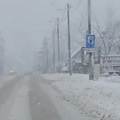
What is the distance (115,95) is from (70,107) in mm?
2332

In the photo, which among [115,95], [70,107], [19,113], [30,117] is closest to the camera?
[30,117]

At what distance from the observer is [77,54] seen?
250ft

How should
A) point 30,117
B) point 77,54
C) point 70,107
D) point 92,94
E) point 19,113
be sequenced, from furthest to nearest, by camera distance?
point 77,54 < point 92,94 < point 70,107 < point 19,113 < point 30,117

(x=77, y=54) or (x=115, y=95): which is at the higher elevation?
(x=77, y=54)

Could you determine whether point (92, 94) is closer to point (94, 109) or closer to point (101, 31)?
point (94, 109)

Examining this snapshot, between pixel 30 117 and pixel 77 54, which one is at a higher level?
pixel 77 54

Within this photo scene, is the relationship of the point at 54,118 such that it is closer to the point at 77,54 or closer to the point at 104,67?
the point at 104,67

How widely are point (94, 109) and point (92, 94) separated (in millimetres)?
3974

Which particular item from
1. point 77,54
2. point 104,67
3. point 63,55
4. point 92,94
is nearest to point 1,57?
point 63,55

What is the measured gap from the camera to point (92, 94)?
15.0 m

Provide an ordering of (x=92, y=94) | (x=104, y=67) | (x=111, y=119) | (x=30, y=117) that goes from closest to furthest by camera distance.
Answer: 1. (x=111, y=119)
2. (x=30, y=117)
3. (x=92, y=94)
4. (x=104, y=67)

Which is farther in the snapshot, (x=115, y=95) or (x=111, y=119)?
(x=115, y=95)

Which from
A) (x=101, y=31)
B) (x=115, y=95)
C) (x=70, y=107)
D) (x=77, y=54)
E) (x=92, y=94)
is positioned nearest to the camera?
(x=70, y=107)

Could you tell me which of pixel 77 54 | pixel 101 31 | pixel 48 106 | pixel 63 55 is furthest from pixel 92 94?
pixel 63 55
